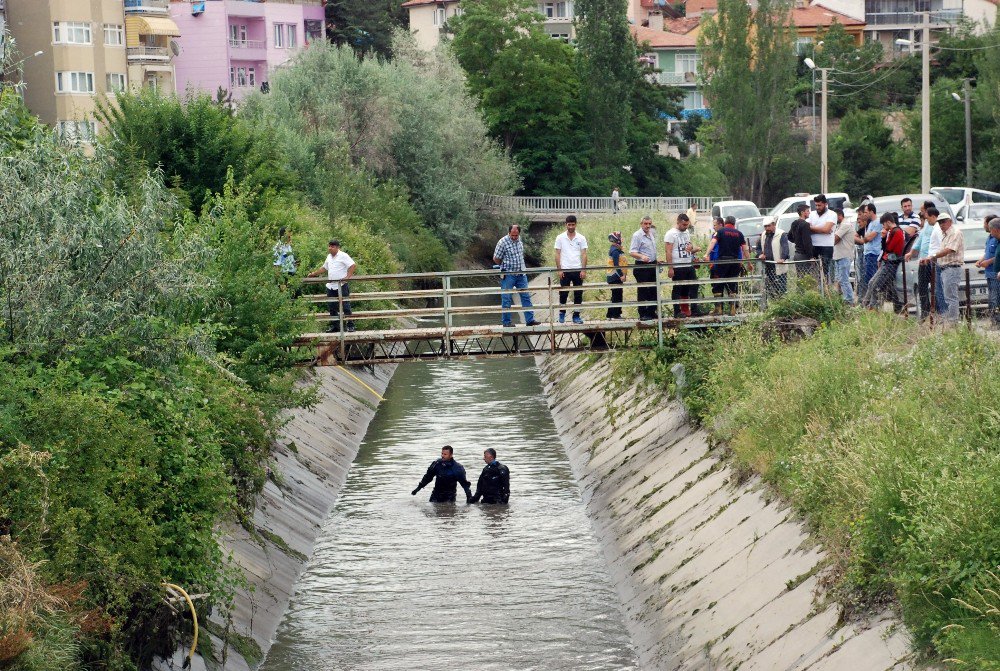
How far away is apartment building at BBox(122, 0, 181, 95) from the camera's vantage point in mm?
77750

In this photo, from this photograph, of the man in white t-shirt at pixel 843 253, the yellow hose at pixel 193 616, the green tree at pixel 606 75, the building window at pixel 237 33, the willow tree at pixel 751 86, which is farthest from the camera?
the building window at pixel 237 33

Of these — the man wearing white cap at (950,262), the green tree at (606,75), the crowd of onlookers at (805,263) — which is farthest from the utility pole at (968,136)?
the man wearing white cap at (950,262)

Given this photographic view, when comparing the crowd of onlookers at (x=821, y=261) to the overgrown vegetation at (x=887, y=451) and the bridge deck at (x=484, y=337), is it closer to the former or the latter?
the bridge deck at (x=484, y=337)

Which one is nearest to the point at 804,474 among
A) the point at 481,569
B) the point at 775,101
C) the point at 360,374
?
the point at 481,569

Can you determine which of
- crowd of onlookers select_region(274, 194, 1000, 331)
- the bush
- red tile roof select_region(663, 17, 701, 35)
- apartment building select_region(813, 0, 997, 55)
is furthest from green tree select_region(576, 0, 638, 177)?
the bush

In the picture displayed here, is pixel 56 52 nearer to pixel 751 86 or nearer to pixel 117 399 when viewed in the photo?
pixel 751 86

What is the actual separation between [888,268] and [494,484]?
316 inches

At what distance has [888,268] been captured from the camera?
82.6 feet

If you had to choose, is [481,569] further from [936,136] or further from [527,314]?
[936,136]

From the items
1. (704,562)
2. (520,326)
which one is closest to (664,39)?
(520,326)

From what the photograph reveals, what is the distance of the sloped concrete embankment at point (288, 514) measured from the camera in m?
19.9

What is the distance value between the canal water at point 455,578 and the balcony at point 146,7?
49.4 meters

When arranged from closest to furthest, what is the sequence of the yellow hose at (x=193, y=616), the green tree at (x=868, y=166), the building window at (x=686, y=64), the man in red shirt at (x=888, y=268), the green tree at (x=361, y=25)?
the yellow hose at (x=193, y=616) → the man in red shirt at (x=888, y=268) → the green tree at (x=868, y=166) → the green tree at (x=361, y=25) → the building window at (x=686, y=64)

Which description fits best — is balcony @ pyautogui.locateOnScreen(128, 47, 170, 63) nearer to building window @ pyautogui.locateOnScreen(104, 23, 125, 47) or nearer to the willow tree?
building window @ pyautogui.locateOnScreen(104, 23, 125, 47)
